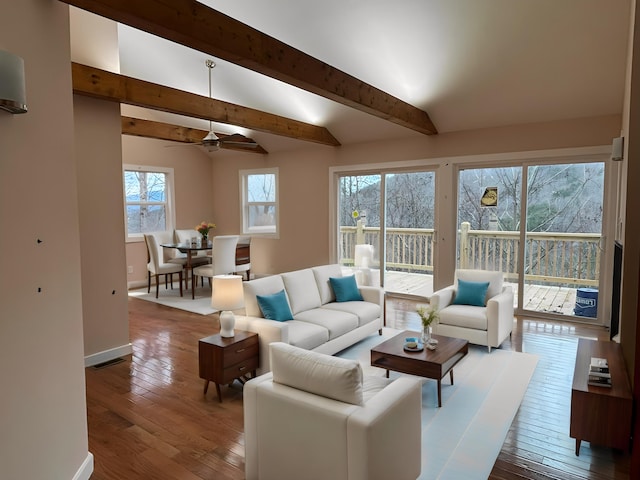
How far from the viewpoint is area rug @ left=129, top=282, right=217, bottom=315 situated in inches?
254

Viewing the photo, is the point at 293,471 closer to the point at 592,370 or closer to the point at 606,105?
the point at 592,370

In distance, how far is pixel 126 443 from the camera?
2.86 metres

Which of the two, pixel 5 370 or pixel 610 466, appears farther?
pixel 610 466

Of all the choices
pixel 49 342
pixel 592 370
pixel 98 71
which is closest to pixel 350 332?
pixel 592 370

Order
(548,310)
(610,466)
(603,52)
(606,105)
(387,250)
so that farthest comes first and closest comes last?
(387,250) → (548,310) → (606,105) → (603,52) → (610,466)

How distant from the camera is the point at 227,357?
11.3ft

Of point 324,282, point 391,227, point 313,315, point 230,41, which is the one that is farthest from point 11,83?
point 391,227

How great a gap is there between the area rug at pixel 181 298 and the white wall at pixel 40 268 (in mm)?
3847

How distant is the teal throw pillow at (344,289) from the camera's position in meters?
4.98

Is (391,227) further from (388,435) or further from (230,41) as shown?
(388,435)

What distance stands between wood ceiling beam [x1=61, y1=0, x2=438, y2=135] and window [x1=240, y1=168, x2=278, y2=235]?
13.9 feet

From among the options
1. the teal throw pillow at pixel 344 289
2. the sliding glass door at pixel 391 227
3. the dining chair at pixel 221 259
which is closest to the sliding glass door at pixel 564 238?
the sliding glass door at pixel 391 227

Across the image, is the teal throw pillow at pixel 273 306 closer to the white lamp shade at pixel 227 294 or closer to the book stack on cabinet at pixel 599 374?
the white lamp shade at pixel 227 294

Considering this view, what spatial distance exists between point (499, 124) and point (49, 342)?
18.8ft
